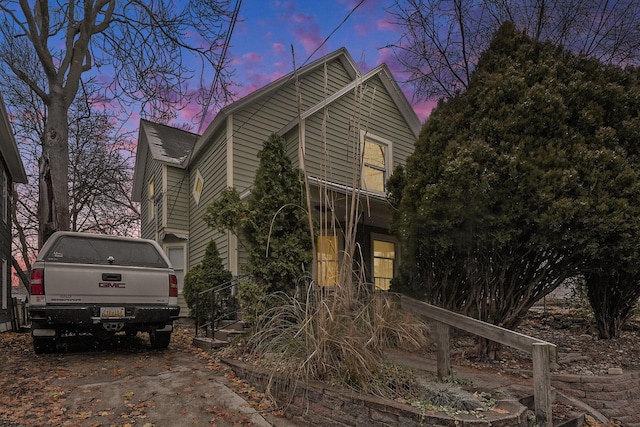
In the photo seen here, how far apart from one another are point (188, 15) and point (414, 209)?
751 centimetres

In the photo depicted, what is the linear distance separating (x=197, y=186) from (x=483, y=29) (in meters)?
8.06

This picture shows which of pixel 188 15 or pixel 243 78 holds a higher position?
pixel 188 15

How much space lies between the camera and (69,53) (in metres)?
9.90

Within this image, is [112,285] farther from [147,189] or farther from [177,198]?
[147,189]

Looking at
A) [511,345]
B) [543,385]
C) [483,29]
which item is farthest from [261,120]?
[543,385]

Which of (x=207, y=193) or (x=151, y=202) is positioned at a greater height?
(x=151, y=202)

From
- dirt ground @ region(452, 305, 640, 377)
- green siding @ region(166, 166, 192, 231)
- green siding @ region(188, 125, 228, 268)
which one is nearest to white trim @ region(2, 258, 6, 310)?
green siding @ region(166, 166, 192, 231)

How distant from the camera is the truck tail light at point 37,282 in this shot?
5109mm

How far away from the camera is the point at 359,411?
354 centimetres

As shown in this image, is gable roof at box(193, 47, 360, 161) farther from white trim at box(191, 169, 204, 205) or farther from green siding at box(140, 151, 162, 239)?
green siding at box(140, 151, 162, 239)

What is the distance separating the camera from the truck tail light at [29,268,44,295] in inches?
201

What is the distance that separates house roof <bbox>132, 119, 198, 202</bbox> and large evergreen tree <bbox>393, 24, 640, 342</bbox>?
8.70 meters

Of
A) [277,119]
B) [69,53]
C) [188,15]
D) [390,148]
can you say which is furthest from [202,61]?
[390,148]

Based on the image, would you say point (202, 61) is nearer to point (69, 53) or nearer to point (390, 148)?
point (69, 53)
